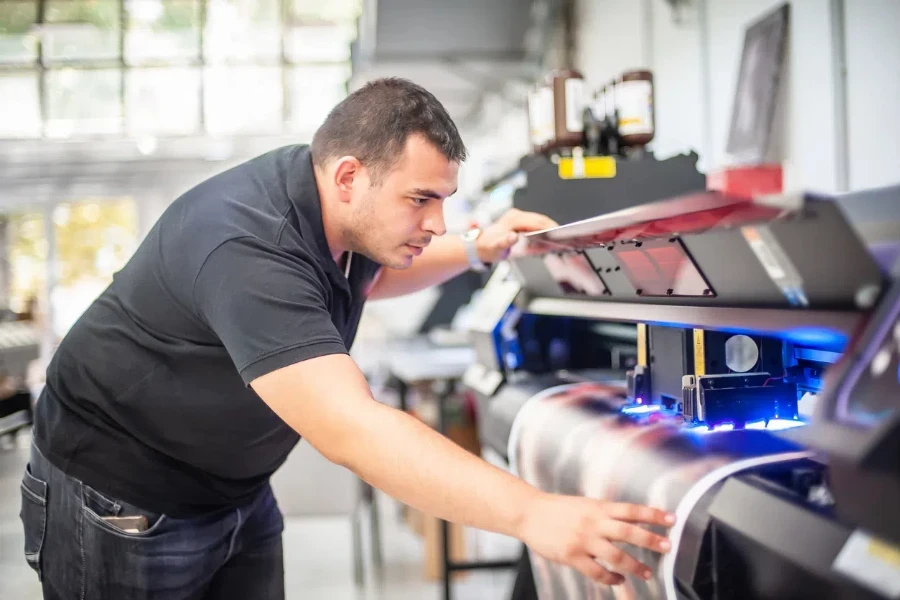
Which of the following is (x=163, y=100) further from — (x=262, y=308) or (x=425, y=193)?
(x=262, y=308)

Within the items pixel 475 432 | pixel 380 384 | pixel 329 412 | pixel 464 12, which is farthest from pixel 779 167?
pixel 464 12

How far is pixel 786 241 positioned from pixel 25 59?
34.9 ft

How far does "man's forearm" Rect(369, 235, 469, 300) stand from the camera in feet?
6.20

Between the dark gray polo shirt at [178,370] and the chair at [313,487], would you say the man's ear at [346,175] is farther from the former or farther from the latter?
the chair at [313,487]

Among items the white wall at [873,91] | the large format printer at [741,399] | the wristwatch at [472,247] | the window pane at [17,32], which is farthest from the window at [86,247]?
the large format printer at [741,399]

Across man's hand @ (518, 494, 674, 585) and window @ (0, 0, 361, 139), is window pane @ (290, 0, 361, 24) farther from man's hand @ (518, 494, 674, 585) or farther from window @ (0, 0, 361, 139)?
man's hand @ (518, 494, 674, 585)

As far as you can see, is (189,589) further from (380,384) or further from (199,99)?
(199,99)

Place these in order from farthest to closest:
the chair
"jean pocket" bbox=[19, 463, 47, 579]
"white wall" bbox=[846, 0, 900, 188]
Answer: the chair
"white wall" bbox=[846, 0, 900, 188]
"jean pocket" bbox=[19, 463, 47, 579]

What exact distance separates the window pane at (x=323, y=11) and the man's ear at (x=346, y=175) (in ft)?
29.5

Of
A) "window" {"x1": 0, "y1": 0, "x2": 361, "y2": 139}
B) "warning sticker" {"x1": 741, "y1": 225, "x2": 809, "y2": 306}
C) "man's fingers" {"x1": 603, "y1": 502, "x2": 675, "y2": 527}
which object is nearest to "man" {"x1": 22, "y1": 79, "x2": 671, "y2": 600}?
"man's fingers" {"x1": 603, "y1": 502, "x2": 675, "y2": 527}

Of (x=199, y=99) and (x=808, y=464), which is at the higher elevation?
(x=199, y=99)

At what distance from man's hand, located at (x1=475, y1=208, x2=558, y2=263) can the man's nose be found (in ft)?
1.18

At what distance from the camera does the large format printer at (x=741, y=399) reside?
0.68 meters

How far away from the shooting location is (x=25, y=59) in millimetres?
9719
